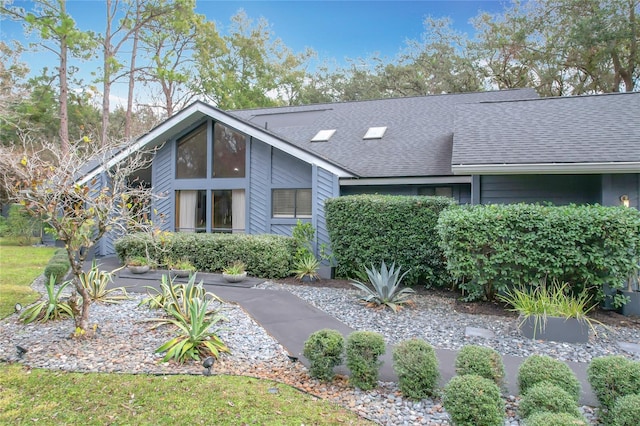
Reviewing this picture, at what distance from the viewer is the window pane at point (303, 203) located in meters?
10.8

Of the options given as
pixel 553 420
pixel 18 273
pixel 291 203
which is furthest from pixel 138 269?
pixel 553 420

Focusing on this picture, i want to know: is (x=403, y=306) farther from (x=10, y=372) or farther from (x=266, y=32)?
(x=266, y=32)

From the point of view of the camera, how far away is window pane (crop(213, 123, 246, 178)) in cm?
1155

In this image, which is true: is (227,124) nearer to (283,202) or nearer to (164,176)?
(283,202)

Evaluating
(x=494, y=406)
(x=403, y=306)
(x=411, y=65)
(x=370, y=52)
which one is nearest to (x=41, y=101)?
(x=370, y=52)

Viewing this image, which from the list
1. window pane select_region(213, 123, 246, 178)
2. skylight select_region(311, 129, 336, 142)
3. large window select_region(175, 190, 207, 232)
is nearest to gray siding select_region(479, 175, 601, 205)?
skylight select_region(311, 129, 336, 142)

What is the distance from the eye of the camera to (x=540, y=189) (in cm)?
868

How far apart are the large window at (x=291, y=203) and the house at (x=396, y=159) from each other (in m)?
0.03

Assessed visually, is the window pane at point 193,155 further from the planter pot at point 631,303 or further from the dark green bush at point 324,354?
the planter pot at point 631,303

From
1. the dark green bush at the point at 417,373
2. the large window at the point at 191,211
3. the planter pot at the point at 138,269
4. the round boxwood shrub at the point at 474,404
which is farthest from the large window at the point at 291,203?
the round boxwood shrub at the point at 474,404

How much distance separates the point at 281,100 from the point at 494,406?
93.6 ft

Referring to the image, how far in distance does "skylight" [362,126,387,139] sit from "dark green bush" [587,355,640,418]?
9946 millimetres

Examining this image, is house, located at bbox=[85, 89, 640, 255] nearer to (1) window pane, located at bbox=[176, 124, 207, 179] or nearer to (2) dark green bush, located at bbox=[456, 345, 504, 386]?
(1) window pane, located at bbox=[176, 124, 207, 179]

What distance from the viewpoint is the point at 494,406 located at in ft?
8.88
